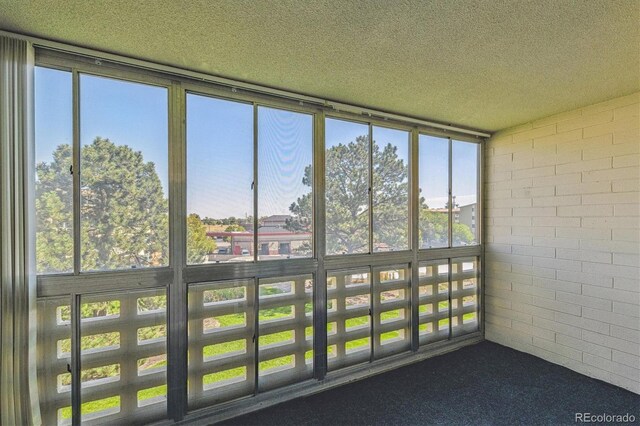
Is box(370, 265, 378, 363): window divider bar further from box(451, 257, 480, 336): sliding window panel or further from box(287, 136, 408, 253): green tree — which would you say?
box(451, 257, 480, 336): sliding window panel

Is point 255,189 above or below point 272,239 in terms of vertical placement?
above

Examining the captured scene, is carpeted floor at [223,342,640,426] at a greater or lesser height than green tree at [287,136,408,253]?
lesser

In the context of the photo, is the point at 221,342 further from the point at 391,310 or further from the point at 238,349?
the point at 391,310

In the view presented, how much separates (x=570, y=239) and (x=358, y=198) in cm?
232

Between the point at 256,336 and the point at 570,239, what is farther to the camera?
the point at 570,239

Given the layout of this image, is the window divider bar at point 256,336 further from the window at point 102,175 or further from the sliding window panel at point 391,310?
the sliding window panel at point 391,310

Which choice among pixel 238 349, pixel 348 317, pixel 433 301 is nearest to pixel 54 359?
pixel 238 349

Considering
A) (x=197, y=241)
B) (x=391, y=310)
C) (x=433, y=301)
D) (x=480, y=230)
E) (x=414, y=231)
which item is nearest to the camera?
(x=197, y=241)

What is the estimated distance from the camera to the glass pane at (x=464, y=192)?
4062mm

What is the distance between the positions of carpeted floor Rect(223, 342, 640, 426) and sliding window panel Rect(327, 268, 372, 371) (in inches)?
10.3

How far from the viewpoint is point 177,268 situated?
2.45 meters

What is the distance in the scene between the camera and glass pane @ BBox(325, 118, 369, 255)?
3.16m

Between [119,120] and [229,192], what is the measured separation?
3.04ft

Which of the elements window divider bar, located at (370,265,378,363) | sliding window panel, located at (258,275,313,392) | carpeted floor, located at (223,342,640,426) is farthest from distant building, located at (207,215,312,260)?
carpeted floor, located at (223,342,640,426)
